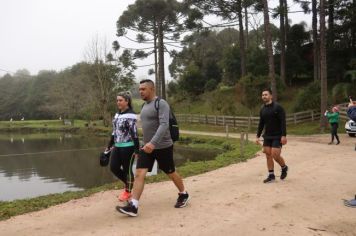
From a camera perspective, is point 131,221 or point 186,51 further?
point 186,51

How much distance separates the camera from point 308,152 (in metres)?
11.5

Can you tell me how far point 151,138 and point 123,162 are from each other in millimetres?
767

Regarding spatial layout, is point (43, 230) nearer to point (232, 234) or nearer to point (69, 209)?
point (69, 209)

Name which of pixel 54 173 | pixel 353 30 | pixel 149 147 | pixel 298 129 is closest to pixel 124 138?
pixel 149 147

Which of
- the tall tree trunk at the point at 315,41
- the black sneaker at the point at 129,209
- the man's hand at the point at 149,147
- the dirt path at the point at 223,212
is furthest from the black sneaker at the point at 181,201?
the tall tree trunk at the point at 315,41

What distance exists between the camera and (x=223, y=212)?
5109 millimetres

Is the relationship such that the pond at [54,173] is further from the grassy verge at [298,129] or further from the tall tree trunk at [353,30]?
the tall tree trunk at [353,30]

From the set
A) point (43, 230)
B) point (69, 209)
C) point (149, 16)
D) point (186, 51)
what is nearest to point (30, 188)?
point (69, 209)

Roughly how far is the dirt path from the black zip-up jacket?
0.85m

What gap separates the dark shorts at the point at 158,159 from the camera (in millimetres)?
5082

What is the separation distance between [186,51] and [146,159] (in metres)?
32.2

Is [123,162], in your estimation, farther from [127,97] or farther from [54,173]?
[54,173]

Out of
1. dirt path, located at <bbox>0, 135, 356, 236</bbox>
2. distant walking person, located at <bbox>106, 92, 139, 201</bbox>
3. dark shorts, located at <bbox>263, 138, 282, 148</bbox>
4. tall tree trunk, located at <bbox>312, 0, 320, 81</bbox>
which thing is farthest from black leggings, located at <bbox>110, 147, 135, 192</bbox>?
tall tree trunk, located at <bbox>312, 0, 320, 81</bbox>

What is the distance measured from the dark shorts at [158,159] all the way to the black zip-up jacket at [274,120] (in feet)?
7.34
